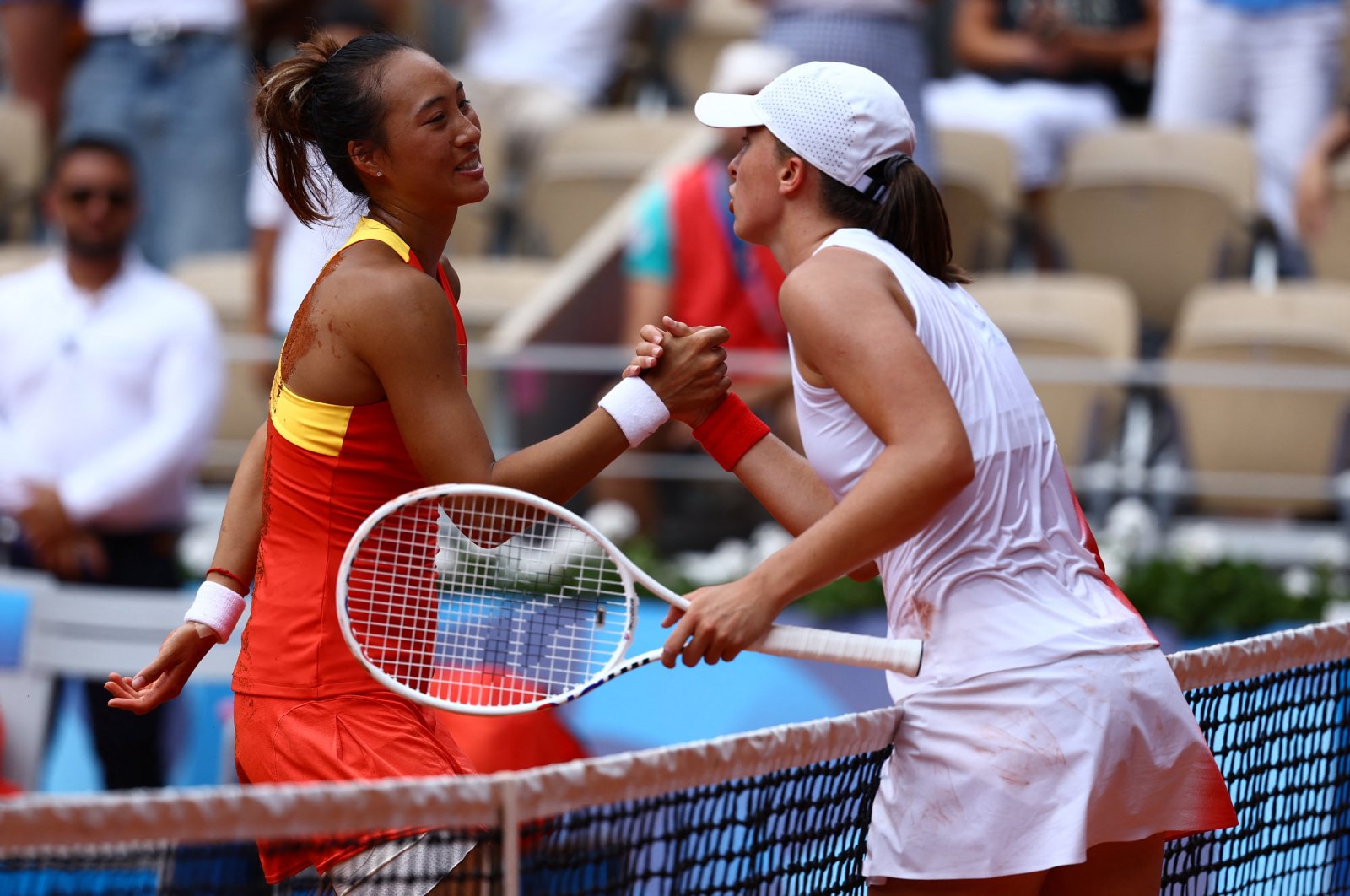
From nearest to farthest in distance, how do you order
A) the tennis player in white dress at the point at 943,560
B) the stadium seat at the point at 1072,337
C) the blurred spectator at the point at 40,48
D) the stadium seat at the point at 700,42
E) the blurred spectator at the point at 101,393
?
1. the tennis player in white dress at the point at 943,560
2. the blurred spectator at the point at 101,393
3. the stadium seat at the point at 1072,337
4. the blurred spectator at the point at 40,48
5. the stadium seat at the point at 700,42

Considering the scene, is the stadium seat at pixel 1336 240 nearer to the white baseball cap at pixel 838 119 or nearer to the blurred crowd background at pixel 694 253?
the blurred crowd background at pixel 694 253

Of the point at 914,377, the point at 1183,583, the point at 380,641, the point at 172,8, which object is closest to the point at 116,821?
the point at 380,641

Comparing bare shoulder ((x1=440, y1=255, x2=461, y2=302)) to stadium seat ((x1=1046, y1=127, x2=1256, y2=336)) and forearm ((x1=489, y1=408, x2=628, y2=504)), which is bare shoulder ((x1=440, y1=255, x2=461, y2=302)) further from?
stadium seat ((x1=1046, y1=127, x2=1256, y2=336))

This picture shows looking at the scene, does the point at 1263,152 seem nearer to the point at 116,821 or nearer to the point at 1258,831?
the point at 1258,831

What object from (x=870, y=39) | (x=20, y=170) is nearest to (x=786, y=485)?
(x=870, y=39)

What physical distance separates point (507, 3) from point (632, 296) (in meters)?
2.49

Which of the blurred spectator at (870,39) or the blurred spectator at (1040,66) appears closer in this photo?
the blurred spectator at (870,39)

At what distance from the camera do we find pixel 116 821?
1.82m

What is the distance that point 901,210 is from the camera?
2479 mm

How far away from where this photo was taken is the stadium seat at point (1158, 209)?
22.7ft

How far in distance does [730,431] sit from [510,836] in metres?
0.83

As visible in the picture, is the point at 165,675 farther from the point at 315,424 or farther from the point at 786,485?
the point at 786,485

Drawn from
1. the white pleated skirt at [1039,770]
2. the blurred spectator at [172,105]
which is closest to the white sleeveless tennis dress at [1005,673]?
the white pleated skirt at [1039,770]

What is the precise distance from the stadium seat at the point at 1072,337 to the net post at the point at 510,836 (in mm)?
4007
